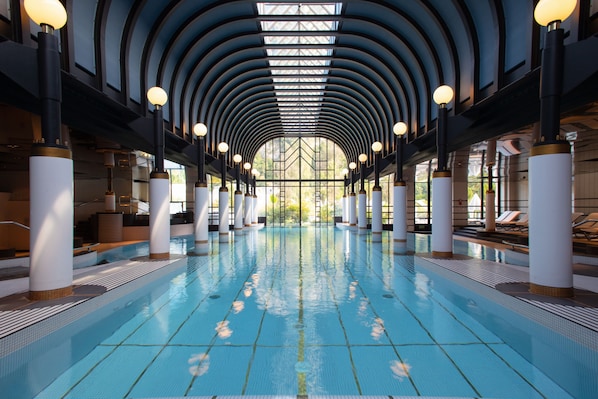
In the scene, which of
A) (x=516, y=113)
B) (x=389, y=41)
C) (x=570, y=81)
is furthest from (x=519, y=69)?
(x=389, y=41)

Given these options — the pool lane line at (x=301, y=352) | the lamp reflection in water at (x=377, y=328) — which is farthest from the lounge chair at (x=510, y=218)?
the lamp reflection in water at (x=377, y=328)

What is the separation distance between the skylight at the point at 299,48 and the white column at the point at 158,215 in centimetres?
666

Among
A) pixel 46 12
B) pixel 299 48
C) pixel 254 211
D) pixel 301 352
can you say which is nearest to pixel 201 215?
pixel 299 48

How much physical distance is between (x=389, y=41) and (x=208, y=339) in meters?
12.5

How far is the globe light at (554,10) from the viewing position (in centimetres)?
524

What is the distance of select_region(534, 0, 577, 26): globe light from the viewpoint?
5.24 meters

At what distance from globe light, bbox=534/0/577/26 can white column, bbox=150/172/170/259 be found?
929cm

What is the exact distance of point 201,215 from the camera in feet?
48.1

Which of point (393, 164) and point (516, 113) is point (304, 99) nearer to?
point (393, 164)

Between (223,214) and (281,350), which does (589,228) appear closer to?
(281,350)

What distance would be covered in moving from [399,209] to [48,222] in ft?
39.1

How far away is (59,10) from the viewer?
5.38 meters

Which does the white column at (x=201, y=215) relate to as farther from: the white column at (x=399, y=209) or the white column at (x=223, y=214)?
the white column at (x=399, y=209)

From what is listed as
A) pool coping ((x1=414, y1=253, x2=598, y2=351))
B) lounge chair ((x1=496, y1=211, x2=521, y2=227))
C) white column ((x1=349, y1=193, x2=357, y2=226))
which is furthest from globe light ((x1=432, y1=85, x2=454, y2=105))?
white column ((x1=349, y1=193, x2=357, y2=226))
